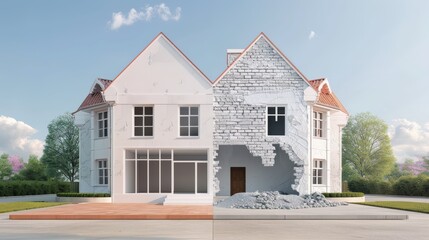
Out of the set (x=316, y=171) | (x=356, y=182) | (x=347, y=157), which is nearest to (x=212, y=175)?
(x=316, y=171)

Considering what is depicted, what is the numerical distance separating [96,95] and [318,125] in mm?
16342

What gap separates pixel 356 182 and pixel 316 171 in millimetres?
20276

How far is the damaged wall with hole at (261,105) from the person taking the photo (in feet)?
104

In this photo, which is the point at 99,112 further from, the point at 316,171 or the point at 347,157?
the point at 347,157

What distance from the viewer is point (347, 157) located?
6353 cm

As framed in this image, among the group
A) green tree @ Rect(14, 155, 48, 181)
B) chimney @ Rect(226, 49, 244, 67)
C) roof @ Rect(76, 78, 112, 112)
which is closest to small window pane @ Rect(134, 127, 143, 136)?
roof @ Rect(76, 78, 112, 112)

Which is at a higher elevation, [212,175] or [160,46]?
[160,46]

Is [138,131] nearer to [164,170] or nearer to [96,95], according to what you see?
[164,170]

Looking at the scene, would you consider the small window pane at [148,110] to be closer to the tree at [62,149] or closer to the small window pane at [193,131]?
the small window pane at [193,131]

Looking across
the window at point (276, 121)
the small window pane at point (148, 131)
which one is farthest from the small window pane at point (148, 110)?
the window at point (276, 121)

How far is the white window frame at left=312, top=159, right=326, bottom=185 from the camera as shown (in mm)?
34312

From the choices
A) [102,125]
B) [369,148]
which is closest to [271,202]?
[102,125]

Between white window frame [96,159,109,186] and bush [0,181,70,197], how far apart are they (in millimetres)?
15198

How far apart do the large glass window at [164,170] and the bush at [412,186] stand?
69.9 feet
